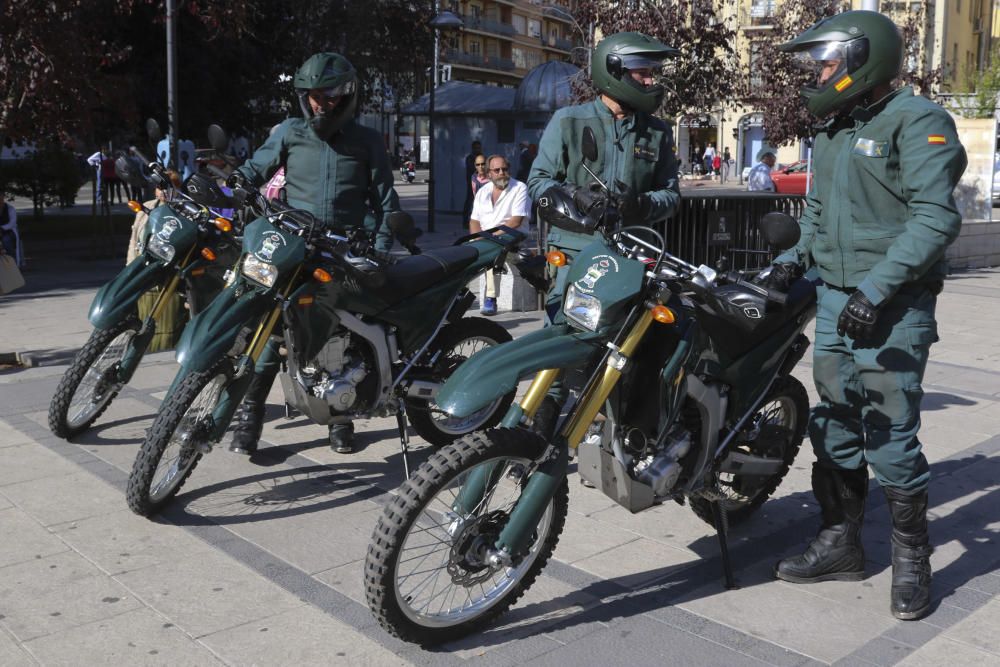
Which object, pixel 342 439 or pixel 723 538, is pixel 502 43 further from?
pixel 723 538

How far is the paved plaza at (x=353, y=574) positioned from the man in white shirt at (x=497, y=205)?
4.12 metres

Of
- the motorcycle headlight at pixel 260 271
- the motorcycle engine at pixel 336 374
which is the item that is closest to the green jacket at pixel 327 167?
the motorcycle engine at pixel 336 374

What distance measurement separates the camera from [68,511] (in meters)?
4.72

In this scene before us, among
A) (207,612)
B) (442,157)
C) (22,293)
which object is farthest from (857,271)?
(442,157)

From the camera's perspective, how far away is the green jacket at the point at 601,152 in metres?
4.77

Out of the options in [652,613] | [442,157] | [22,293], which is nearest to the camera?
[652,613]

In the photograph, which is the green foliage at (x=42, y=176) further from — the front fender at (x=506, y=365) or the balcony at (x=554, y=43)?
the balcony at (x=554, y=43)

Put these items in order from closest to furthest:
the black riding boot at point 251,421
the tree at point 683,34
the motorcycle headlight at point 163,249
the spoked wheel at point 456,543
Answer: the spoked wheel at point 456,543
the motorcycle headlight at point 163,249
the black riding boot at point 251,421
the tree at point 683,34

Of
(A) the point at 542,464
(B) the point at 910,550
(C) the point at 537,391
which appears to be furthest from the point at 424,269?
(B) the point at 910,550

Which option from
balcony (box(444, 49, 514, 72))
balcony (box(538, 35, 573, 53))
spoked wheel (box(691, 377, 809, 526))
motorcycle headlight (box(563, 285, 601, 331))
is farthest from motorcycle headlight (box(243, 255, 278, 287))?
balcony (box(538, 35, 573, 53))

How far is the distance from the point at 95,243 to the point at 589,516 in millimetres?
12360

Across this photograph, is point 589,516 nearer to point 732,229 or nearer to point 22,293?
point 732,229

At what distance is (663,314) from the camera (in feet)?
11.2

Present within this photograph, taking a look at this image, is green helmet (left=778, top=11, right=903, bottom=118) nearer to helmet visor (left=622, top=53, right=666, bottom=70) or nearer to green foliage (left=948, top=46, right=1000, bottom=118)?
helmet visor (left=622, top=53, right=666, bottom=70)
